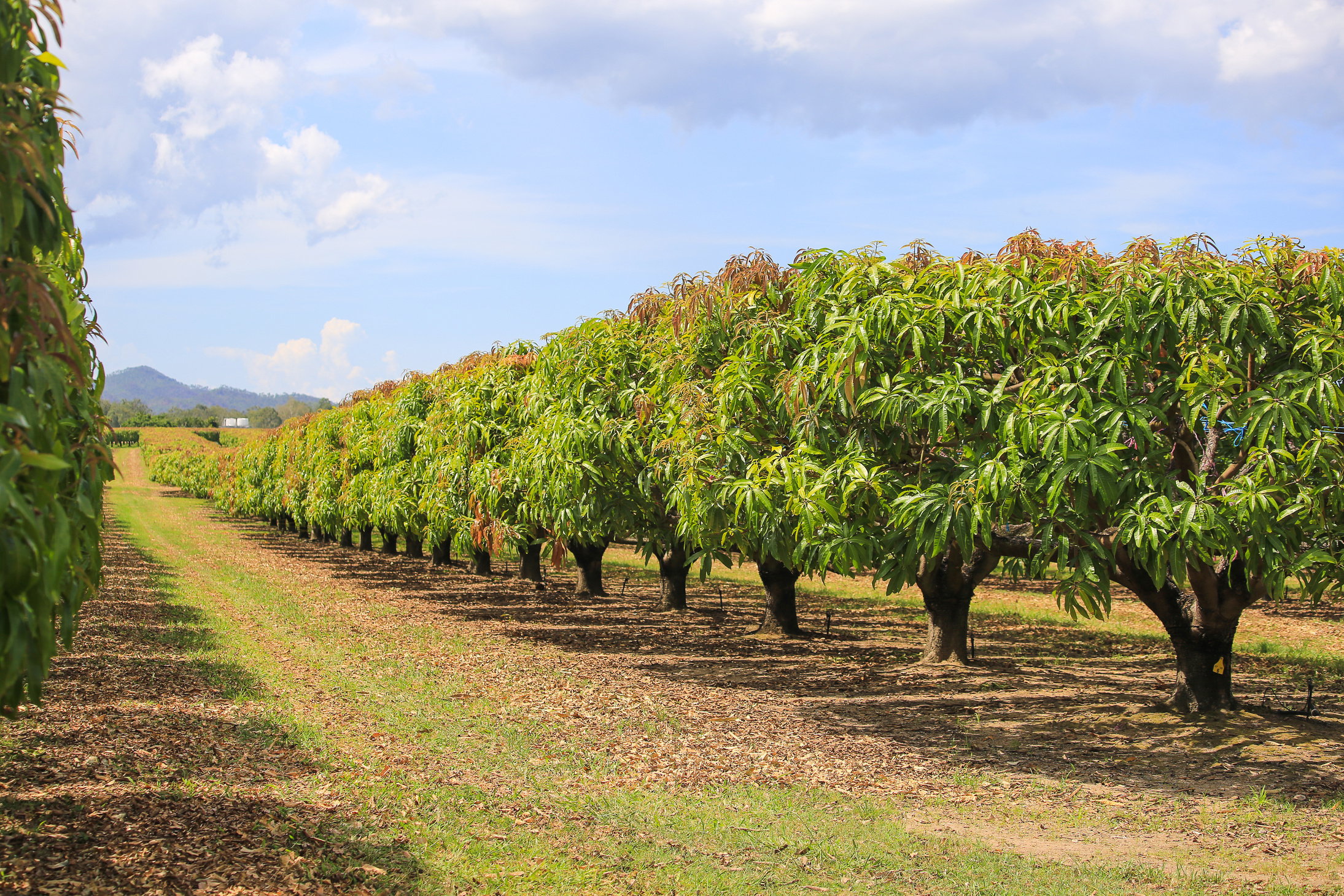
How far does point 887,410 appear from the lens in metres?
8.23

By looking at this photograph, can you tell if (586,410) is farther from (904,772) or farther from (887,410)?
(904,772)

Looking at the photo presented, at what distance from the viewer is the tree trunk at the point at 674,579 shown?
2077 centimetres

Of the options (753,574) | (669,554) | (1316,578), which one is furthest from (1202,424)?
(753,574)

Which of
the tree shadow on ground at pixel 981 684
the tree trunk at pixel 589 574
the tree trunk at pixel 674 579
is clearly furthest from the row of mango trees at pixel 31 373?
the tree trunk at pixel 589 574

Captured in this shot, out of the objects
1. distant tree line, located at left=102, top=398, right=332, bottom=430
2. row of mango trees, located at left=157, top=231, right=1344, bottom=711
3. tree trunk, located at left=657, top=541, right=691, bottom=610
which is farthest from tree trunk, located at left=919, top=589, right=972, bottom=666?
distant tree line, located at left=102, top=398, right=332, bottom=430

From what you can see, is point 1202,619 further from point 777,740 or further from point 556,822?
point 556,822

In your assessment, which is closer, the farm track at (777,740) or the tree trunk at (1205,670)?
the farm track at (777,740)

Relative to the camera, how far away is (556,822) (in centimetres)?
689

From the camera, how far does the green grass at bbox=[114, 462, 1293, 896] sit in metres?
5.89

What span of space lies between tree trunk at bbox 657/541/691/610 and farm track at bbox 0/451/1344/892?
3.00 meters

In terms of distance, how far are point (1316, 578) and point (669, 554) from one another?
1399 centimetres

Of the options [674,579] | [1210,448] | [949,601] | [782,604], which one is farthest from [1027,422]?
[674,579]

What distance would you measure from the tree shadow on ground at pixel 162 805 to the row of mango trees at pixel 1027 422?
4585 millimetres

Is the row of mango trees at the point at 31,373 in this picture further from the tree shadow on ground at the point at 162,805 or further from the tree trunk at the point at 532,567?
the tree trunk at the point at 532,567
